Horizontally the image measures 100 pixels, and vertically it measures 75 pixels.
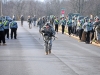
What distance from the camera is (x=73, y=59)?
1673 centimetres

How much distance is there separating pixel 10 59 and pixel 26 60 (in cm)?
80

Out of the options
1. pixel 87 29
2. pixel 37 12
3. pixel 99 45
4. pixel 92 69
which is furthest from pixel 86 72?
pixel 37 12

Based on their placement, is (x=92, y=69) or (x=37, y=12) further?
(x=37, y=12)

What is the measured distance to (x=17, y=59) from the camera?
1650cm

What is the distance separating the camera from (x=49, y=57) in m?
17.5

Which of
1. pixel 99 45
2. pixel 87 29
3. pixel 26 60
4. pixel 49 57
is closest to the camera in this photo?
pixel 26 60

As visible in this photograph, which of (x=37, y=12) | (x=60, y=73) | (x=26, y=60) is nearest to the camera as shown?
(x=60, y=73)

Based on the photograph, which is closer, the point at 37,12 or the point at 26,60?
the point at 26,60

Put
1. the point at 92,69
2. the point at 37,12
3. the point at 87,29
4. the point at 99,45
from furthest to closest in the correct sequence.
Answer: the point at 37,12 < the point at 87,29 < the point at 99,45 < the point at 92,69

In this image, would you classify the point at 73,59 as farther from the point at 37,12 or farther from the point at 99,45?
the point at 37,12

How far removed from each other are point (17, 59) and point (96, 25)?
10100mm

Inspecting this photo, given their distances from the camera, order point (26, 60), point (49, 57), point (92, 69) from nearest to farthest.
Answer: point (92, 69) < point (26, 60) < point (49, 57)

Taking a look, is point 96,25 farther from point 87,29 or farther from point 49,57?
point 49,57

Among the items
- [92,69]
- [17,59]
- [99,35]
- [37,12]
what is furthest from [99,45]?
[37,12]
